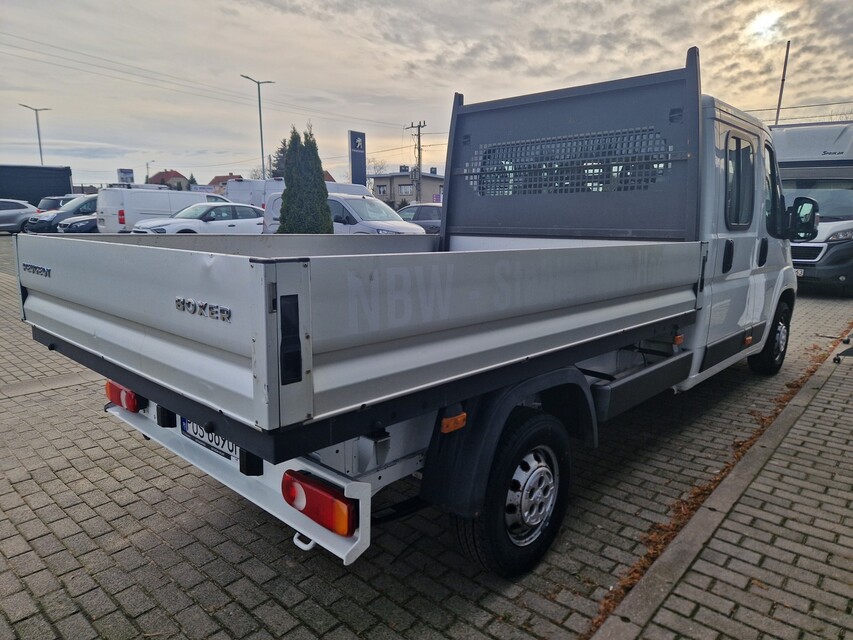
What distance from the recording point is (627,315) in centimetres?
335

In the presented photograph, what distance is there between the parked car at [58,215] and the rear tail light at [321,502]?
25569mm

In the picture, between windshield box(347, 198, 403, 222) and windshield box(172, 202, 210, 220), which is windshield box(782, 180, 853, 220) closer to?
windshield box(347, 198, 403, 222)

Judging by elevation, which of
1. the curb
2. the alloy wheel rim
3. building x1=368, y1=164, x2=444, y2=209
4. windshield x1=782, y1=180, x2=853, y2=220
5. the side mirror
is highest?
building x1=368, y1=164, x2=444, y2=209

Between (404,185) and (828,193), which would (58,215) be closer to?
(828,193)

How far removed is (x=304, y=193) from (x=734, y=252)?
40.2ft

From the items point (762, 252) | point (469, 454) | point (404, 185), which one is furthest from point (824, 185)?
point (404, 185)

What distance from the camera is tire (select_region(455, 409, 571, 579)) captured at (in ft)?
8.86

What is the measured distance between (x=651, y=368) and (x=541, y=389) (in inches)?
52.7

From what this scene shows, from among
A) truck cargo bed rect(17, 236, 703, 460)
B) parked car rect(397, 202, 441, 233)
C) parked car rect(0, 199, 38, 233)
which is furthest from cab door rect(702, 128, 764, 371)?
parked car rect(0, 199, 38, 233)

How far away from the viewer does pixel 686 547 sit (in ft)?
10.4

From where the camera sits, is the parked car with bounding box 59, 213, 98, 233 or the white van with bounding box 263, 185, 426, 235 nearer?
the white van with bounding box 263, 185, 426, 235

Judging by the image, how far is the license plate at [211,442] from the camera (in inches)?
102

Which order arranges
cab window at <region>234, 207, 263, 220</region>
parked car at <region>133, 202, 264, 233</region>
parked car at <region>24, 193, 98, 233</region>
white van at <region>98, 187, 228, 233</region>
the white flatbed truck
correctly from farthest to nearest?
parked car at <region>24, 193, 98, 233</region>
white van at <region>98, 187, 228, 233</region>
cab window at <region>234, 207, 263, 220</region>
parked car at <region>133, 202, 264, 233</region>
the white flatbed truck

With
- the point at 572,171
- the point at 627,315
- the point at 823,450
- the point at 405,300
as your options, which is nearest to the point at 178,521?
the point at 405,300
